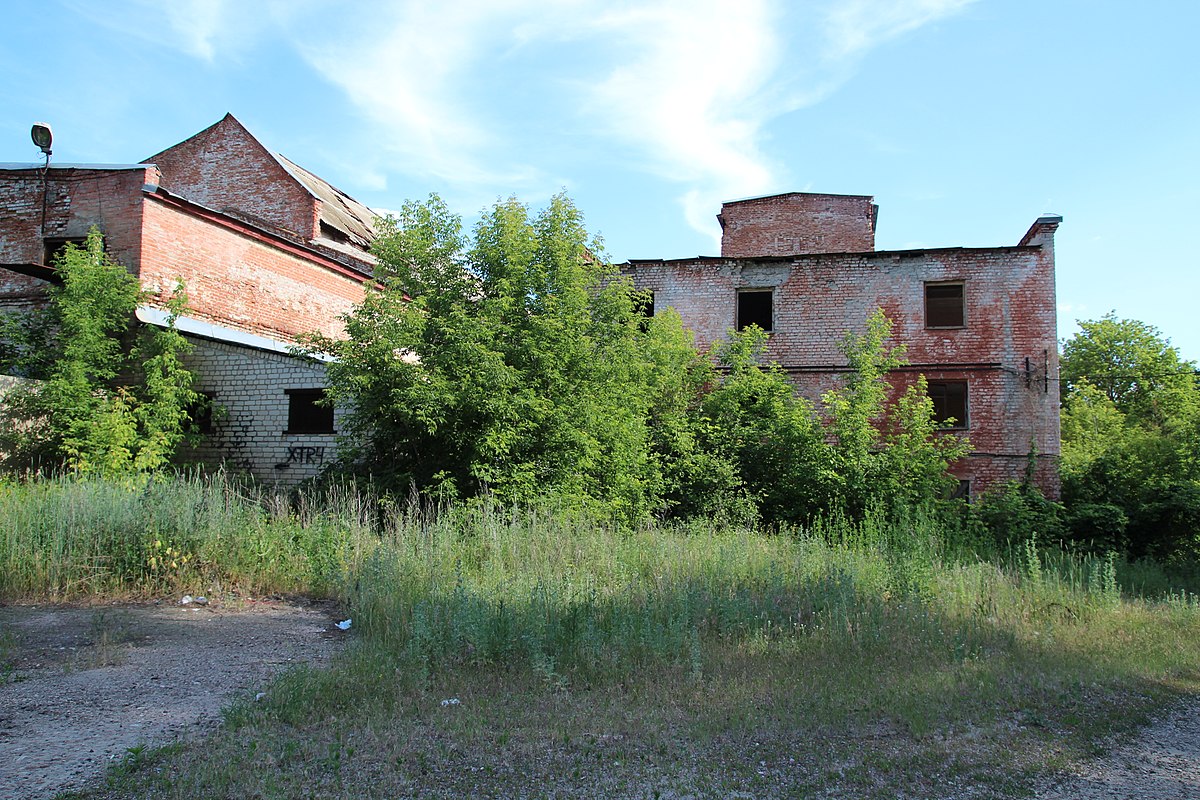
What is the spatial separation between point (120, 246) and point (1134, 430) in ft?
77.0

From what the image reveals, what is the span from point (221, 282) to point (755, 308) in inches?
478

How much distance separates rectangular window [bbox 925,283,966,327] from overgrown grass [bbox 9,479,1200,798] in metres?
9.22

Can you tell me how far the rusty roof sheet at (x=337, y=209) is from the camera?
2344 centimetres

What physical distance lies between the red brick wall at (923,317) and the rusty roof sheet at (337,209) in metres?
9.62

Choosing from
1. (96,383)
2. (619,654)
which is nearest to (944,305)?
(619,654)

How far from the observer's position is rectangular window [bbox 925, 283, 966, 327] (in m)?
18.6

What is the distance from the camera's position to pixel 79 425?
12.8m

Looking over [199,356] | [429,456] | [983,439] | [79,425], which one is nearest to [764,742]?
[429,456]

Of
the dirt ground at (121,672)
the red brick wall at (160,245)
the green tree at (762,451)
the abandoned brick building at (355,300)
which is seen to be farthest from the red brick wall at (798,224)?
the dirt ground at (121,672)

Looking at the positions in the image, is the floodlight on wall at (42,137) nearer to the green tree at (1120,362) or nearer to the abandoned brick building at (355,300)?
the abandoned brick building at (355,300)

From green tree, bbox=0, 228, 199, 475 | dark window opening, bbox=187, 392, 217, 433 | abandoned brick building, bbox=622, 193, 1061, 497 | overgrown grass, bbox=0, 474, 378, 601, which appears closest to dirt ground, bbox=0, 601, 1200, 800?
A: overgrown grass, bbox=0, 474, 378, 601

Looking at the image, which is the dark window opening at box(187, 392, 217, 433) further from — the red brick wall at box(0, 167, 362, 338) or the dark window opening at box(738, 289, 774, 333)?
the dark window opening at box(738, 289, 774, 333)

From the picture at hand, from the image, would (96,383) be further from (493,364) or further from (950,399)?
(950,399)

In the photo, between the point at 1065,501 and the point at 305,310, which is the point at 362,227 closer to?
the point at 305,310
